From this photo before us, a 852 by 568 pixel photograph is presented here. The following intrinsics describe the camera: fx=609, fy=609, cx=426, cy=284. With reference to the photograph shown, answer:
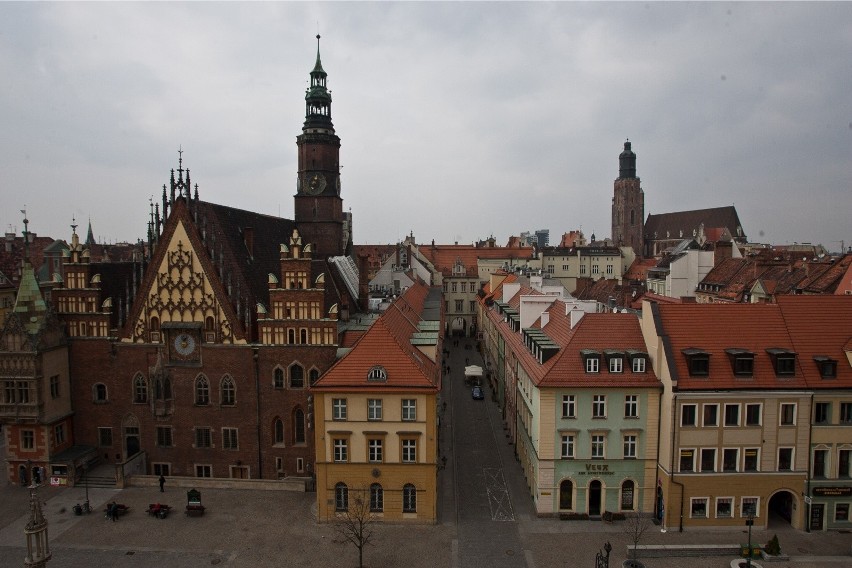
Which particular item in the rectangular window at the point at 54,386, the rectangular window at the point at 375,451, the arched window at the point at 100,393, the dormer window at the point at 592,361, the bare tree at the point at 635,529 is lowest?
the bare tree at the point at 635,529

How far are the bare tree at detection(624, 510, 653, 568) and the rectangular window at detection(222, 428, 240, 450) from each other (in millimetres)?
26887

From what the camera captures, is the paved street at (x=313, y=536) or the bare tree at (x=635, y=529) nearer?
the bare tree at (x=635, y=529)

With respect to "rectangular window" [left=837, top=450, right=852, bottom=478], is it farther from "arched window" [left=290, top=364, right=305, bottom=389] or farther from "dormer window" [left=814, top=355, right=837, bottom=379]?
"arched window" [left=290, top=364, right=305, bottom=389]

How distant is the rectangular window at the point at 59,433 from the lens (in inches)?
1741

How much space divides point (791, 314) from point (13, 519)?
51264mm

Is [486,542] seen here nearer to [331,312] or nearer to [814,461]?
[331,312]

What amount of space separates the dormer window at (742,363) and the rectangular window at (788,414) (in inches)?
108

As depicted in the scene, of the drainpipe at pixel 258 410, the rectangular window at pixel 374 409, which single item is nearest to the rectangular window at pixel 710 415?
the rectangular window at pixel 374 409

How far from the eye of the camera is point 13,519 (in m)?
38.3

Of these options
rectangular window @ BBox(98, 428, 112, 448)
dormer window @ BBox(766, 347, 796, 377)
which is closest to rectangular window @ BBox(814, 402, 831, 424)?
dormer window @ BBox(766, 347, 796, 377)

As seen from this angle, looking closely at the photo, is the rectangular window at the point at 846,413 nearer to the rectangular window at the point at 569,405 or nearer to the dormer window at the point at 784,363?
the dormer window at the point at 784,363

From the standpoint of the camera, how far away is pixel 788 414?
1433 inches

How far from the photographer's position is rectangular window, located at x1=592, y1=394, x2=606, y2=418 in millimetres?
37188

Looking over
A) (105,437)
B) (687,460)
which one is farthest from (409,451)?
(105,437)
